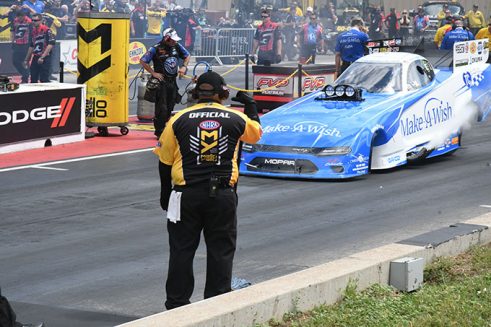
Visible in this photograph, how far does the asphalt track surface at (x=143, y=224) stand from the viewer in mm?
8891

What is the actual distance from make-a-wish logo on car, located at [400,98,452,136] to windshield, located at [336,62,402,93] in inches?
20.3

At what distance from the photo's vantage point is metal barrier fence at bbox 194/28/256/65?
126 feet

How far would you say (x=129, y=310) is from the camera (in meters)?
8.34

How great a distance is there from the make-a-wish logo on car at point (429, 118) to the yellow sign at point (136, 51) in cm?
1803

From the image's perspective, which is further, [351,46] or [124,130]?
[351,46]

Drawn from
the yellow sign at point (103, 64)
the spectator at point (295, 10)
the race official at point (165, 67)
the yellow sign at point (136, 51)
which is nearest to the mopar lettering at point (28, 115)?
the yellow sign at point (103, 64)

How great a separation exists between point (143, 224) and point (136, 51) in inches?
897

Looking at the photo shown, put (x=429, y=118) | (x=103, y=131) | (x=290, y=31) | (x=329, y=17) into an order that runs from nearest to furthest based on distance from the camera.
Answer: (x=429, y=118) → (x=103, y=131) → (x=290, y=31) → (x=329, y=17)

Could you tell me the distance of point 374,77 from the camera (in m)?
16.3

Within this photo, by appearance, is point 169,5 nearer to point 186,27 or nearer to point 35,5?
point 186,27

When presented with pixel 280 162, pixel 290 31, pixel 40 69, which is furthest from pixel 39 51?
pixel 290 31

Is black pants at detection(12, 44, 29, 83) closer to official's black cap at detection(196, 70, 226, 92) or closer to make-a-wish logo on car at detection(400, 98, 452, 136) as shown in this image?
make-a-wish logo on car at detection(400, 98, 452, 136)

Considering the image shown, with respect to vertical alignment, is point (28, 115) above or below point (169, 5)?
below

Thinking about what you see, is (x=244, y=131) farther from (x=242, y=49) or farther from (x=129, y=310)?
(x=242, y=49)
